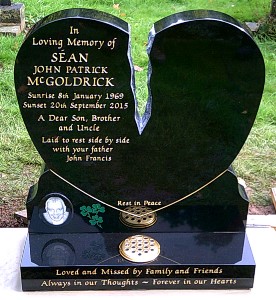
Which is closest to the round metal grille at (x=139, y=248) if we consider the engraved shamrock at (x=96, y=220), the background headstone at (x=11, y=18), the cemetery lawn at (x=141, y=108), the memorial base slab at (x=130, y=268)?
the memorial base slab at (x=130, y=268)

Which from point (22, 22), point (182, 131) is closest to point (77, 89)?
point (182, 131)

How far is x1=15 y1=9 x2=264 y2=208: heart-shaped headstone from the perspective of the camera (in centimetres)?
209

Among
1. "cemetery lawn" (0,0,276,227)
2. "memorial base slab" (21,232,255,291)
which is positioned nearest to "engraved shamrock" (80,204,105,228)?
"memorial base slab" (21,232,255,291)

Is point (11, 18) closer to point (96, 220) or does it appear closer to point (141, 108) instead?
point (141, 108)

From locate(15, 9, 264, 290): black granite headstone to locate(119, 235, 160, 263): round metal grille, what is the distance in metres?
0.03

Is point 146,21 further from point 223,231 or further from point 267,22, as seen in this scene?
point 223,231

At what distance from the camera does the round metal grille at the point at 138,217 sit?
2477 mm

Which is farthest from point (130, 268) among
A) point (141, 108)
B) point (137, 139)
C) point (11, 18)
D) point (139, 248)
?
point (11, 18)

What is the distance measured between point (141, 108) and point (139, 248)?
1.59 m

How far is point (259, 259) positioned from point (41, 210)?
0.94m

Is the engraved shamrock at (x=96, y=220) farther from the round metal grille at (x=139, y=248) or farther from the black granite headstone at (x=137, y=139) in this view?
the round metal grille at (x=139, y=248)

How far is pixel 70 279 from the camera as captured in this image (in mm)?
2346

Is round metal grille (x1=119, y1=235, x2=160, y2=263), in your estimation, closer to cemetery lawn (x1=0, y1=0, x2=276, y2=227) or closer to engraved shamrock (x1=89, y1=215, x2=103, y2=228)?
engraved shamrock (x1=89, y1=215, x2=103, y2=228)

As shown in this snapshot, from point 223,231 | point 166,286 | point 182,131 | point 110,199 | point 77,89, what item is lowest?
point 166,286
